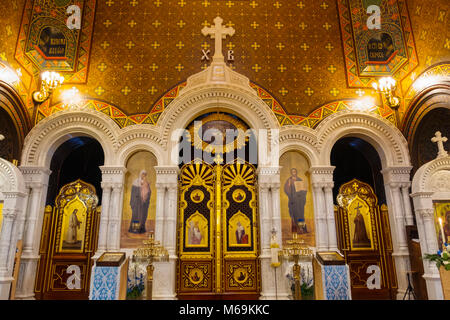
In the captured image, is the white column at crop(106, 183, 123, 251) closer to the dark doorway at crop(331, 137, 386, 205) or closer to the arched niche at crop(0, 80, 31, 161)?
the arched niche at crop(0, 80, 31, 161)

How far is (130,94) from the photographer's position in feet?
32.3

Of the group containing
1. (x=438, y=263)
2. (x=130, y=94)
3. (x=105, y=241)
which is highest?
(x=130, y=94)

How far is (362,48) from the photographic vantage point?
34.2ft

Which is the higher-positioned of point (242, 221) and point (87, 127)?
point (87, 127)

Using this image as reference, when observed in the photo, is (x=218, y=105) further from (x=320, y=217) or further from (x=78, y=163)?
(x=78, y=163)

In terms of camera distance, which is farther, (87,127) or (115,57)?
(115,57)

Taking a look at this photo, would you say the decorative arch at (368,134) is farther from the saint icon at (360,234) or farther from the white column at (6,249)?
the white column at (6,249)

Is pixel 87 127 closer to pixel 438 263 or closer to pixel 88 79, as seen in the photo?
pixel 88 79

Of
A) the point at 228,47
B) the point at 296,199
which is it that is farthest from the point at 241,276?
the point at 228,47

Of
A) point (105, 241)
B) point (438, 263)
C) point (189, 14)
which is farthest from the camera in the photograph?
point (189, 14)

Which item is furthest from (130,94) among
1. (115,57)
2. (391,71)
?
(391,71)

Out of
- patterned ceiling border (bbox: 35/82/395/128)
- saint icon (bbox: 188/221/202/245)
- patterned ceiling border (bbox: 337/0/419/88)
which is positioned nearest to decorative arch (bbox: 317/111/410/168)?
patterned ceiling border (bbox: 35/82/395/128)

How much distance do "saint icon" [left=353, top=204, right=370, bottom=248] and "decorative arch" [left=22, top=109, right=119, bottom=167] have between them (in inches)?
269

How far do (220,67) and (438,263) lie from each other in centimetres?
707
